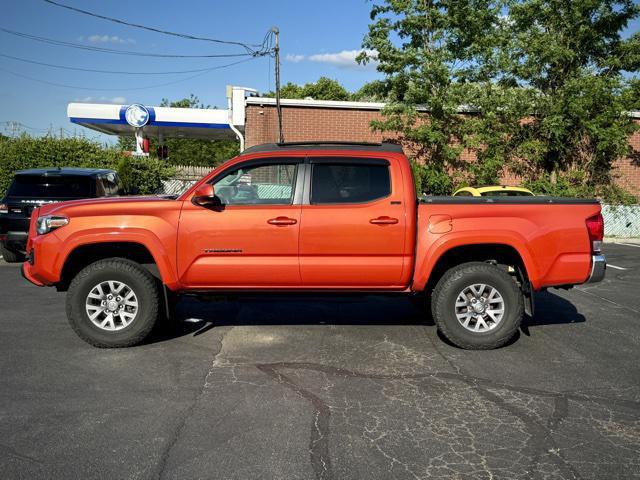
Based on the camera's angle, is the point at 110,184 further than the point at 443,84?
No

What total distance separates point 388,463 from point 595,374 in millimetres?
2574

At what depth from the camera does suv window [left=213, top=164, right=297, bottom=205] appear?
5477mm

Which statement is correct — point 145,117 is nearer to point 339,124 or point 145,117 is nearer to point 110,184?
point 339,124

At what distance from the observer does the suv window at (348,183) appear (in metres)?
5.49

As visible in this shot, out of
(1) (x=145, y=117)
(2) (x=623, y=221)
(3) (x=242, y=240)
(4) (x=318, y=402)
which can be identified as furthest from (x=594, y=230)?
(1) (x=145, y=117)

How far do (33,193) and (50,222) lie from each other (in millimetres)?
5589

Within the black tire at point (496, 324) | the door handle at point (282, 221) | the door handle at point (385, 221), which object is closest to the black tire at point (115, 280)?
the door handle at point (282, 221)

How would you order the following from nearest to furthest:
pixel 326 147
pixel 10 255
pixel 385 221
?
pixel 385 221, pixel 326 147, pixel 10 255

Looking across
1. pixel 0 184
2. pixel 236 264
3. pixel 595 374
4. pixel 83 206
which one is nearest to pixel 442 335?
pixel 595 374

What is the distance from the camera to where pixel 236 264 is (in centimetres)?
540

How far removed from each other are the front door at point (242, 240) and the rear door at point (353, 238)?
15 centimetres

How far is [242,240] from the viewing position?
17.6 ft

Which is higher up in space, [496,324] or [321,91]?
[321,91]

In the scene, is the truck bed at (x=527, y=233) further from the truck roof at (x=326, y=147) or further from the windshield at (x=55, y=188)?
the windshield at (x=55, y=188)
